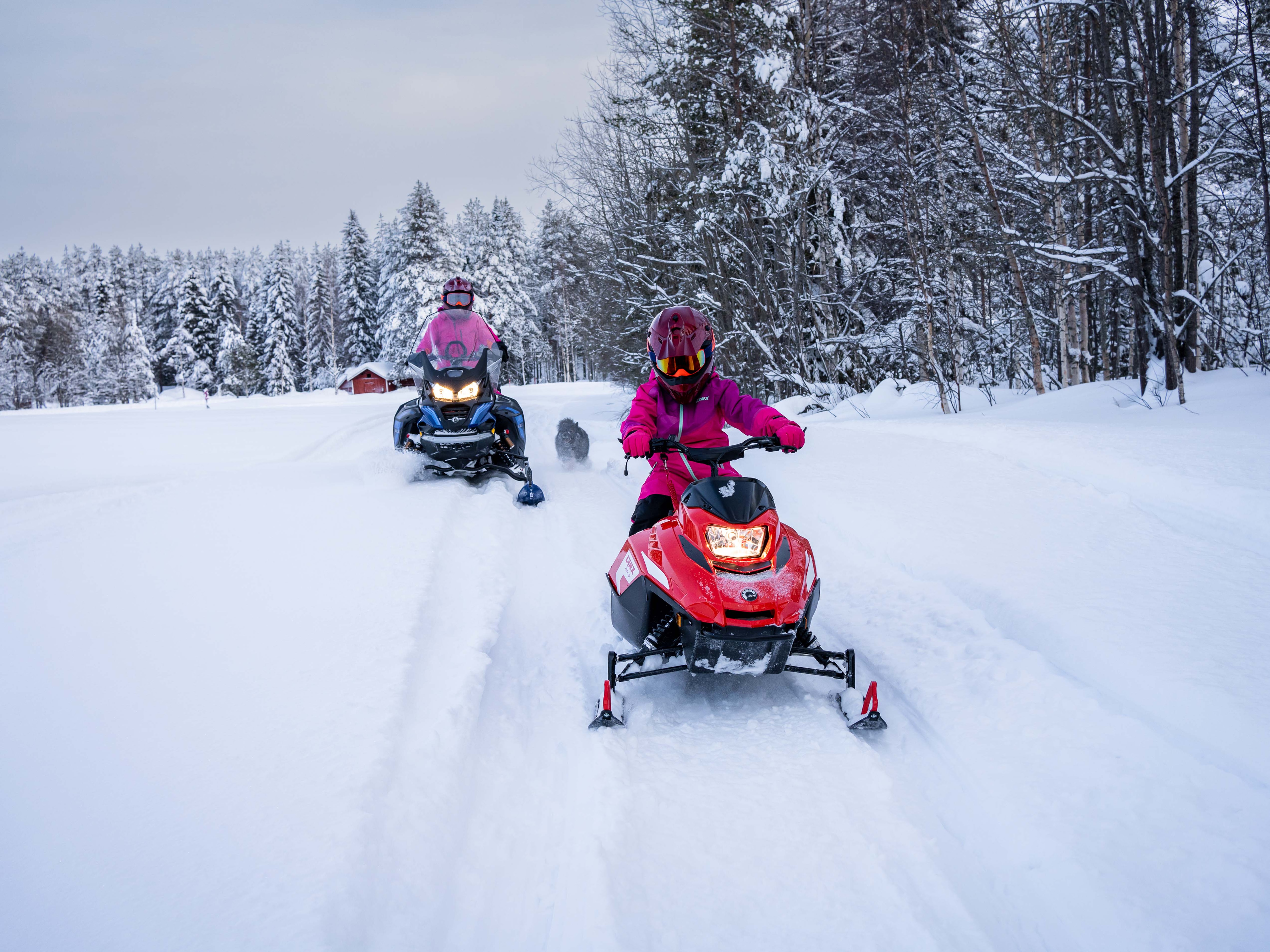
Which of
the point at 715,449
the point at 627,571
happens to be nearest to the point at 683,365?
the point at 715,449

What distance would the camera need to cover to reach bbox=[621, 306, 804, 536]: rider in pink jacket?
13.3 ft

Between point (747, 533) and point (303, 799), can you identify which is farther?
point (747, 533)

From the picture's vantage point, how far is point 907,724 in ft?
10.0

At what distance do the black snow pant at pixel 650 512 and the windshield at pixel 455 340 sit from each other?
460cm

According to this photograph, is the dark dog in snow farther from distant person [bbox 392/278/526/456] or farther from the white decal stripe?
the white decal stripe

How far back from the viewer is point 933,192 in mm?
11094

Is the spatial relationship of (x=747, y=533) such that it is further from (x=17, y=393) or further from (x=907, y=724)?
(x=17, y=393)

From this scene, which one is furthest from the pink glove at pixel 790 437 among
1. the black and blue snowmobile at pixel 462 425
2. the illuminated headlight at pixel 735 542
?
the black and blue snowmobile at pixel 462 425

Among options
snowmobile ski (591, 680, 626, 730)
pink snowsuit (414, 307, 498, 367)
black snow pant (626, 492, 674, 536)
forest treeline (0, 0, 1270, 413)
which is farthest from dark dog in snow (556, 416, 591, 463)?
snowmobile ski (591, 680, 626, 730)

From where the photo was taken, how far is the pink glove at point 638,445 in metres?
3.77

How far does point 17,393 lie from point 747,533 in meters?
68.1

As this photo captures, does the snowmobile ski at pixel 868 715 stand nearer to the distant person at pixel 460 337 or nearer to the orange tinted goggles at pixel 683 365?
the orange tinted goggles at pixel 683 365

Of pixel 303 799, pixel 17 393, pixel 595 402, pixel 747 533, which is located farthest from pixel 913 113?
pixel 17 393

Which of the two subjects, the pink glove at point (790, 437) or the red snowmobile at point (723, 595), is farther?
the pink glove at point (790, 437)
